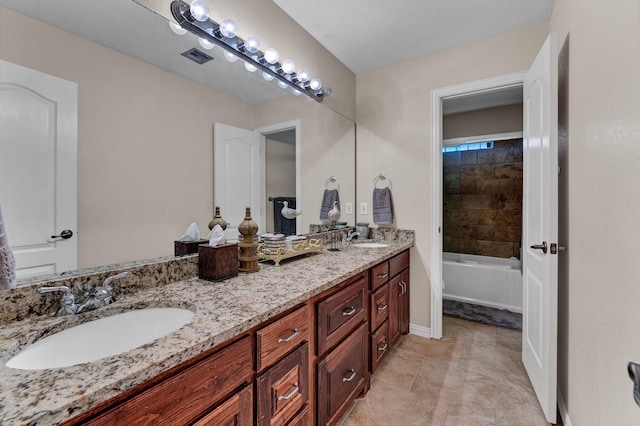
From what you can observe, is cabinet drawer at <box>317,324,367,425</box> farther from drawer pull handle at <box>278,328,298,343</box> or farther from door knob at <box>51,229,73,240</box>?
door knob at <box>51,229,73,240</box>

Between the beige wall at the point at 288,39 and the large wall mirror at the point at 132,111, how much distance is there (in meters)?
0.21

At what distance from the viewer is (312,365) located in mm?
1215

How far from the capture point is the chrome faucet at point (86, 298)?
2.94 ft

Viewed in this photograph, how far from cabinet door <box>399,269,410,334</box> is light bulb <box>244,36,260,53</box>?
1877mm

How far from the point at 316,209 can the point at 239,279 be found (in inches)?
44.5

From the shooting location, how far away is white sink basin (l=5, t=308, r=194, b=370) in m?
0.73

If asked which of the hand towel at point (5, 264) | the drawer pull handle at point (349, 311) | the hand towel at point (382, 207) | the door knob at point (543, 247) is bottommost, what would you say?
the drawer pull handle at point (349, 311)

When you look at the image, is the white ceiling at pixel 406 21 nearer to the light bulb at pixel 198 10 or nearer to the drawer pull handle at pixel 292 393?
the light bulb at pixel 198 10

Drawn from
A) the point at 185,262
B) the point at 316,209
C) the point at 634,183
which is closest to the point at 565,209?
the point at 634,183

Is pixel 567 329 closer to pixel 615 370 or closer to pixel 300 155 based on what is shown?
pixel 615 370

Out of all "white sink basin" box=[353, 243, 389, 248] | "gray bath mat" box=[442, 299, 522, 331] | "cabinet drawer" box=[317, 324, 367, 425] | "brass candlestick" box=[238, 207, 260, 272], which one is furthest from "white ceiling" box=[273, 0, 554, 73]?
"gray bath mat" box=[442, 299, 522, 331]

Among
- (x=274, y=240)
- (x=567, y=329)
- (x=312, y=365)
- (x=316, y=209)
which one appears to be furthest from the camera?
(x=316, y=209)

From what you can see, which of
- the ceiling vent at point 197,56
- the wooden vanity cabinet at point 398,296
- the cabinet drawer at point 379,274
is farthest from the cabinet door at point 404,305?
the ceiling vent at point 197,56

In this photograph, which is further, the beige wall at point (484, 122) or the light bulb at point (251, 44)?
the beige wall at point (484, 122)
